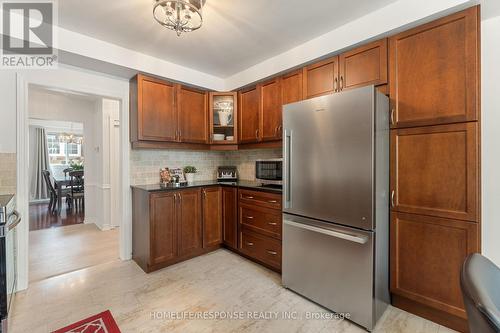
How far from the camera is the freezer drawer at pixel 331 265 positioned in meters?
1.74

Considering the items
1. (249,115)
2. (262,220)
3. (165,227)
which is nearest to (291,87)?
(249,115)

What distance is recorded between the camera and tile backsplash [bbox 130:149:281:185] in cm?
313

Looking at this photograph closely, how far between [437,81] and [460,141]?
485 millimetres

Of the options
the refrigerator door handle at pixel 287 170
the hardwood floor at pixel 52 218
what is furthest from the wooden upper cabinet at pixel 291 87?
the hardwood floor at pixel 52 218

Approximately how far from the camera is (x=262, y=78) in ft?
9.93

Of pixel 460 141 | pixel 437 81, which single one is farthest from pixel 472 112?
pixel 437 81

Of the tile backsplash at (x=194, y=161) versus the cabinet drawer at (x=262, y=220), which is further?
the tile backsplash at (x=194, y=161)

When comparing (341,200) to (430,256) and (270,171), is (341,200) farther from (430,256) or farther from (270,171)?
(270,171)

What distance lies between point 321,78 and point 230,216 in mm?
2073

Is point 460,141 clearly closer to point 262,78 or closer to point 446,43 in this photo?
point 446,43

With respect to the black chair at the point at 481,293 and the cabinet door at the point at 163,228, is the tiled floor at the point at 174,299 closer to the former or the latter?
the cabinet door at the point at 163,228

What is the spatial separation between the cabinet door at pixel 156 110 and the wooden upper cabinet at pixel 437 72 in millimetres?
2486

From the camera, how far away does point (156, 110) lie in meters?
2.88

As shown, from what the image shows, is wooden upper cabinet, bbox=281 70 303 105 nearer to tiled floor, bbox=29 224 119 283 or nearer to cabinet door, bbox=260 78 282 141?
cabinet door, bbox=260 78 282 141
